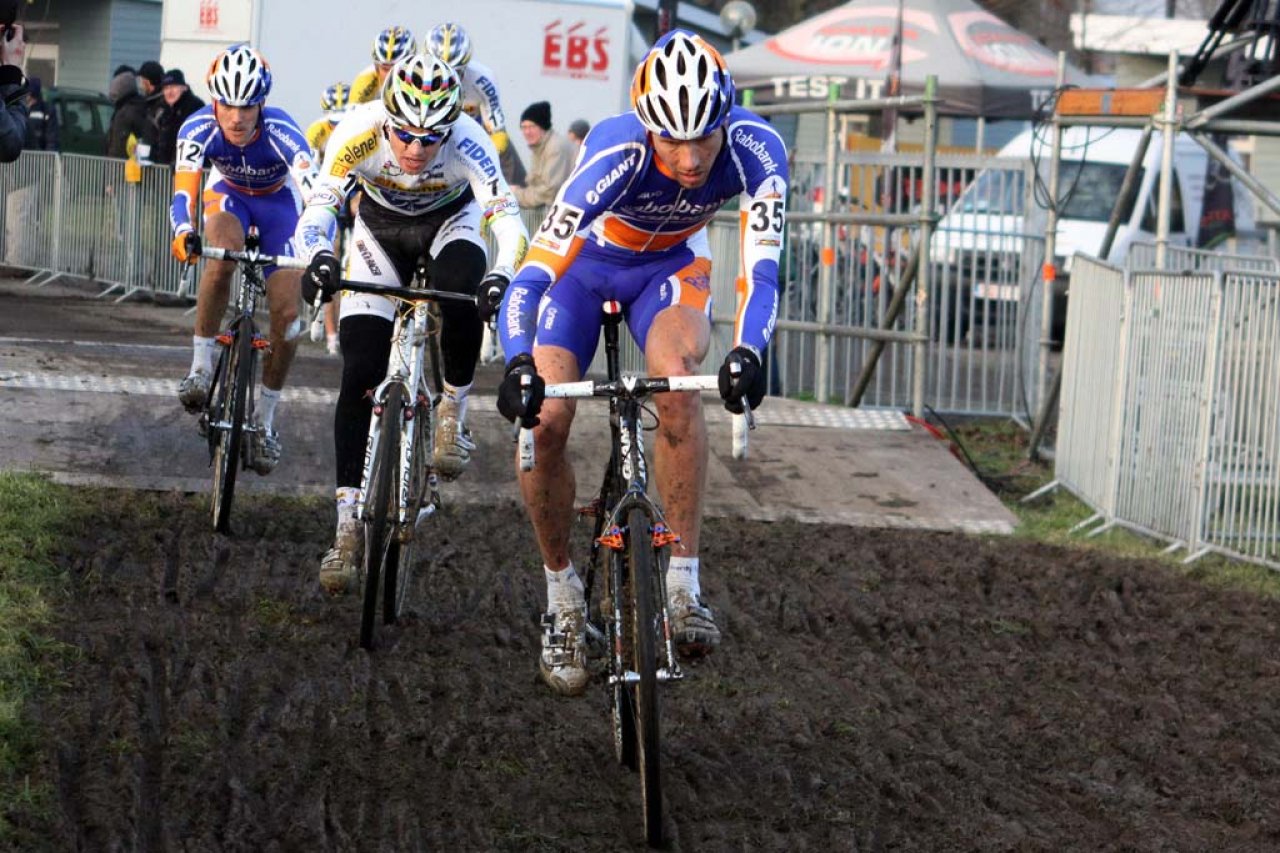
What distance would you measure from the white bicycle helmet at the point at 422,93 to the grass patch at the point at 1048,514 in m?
4.85

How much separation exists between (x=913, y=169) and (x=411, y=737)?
888 cm

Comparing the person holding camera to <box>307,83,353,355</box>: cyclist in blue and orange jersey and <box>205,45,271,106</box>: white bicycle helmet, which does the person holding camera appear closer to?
<box>205,45,271,106</box>: white bicycle helmet

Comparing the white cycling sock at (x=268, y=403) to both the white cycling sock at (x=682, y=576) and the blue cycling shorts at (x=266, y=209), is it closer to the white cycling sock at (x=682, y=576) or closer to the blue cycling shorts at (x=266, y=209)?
the blue cycling shorts at (x=266, y=209)

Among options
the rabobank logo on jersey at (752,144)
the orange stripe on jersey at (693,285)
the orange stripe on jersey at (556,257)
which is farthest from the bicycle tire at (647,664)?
the rabobank logo on jersey at (752,144)

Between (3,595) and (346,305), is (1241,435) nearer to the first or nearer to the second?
(346,305)

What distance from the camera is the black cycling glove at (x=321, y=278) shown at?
755cm

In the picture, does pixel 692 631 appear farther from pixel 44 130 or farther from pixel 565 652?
pixel 44 130

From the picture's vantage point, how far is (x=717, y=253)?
15578 millimetres

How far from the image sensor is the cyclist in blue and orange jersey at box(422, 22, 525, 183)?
13219 mm

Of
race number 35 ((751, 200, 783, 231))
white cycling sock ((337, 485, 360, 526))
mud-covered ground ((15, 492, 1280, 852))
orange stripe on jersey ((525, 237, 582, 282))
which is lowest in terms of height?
mud-covered ground ((15, 492, 1280, 852))

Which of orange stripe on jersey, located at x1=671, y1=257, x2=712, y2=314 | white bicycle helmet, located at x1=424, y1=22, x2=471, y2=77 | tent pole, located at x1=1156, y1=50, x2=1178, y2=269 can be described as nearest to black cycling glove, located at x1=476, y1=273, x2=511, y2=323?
orange stripe on jersey, located at x1=671, y1=257, x2=712, y2=314

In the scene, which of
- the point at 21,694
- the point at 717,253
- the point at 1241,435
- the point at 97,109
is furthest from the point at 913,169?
the point at 97,109

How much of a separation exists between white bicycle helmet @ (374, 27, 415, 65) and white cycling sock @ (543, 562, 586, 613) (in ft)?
21.7

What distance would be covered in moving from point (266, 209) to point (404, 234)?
2306 millimetres
